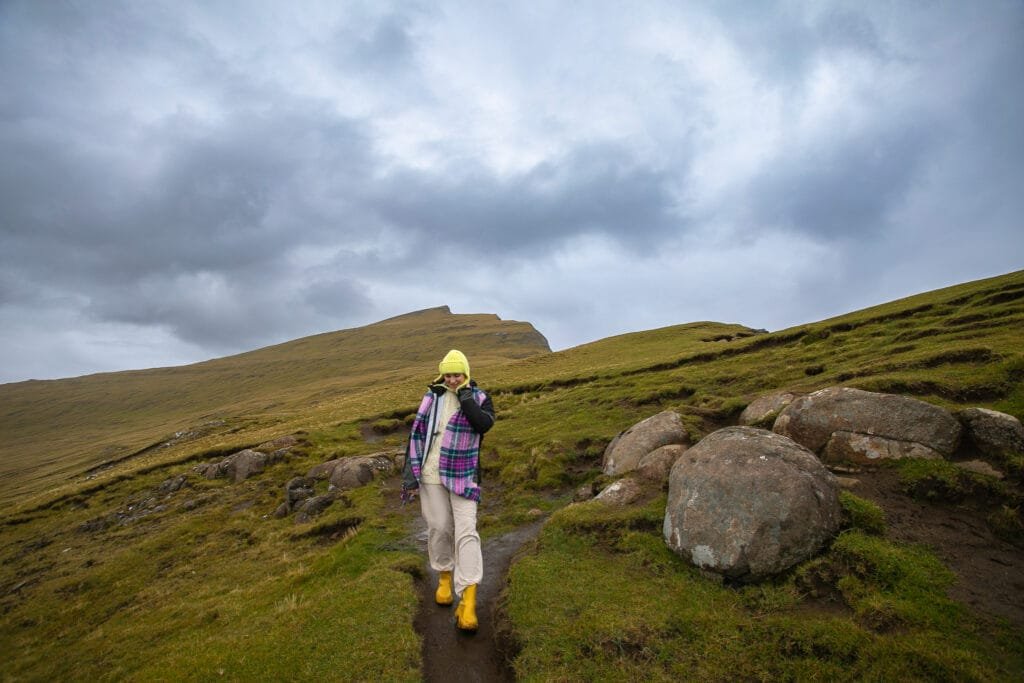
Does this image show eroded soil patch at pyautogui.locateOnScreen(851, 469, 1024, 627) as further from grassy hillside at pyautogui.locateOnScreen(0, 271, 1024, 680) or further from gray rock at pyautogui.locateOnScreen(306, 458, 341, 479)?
gray rock at pyautogui.locateOnScreen(306, 458, 341, 479)

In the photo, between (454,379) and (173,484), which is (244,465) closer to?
(173,484)

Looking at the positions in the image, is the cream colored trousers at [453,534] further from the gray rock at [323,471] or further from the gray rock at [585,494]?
the gray rock at [323,471]

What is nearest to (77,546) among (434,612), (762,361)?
(434,612)

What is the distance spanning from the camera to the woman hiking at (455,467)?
10.2 m

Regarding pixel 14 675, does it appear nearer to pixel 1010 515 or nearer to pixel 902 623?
pixel 902 623

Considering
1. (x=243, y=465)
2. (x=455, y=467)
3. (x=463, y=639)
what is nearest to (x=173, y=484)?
(x=243, y=465)

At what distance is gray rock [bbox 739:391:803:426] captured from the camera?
62.2ft

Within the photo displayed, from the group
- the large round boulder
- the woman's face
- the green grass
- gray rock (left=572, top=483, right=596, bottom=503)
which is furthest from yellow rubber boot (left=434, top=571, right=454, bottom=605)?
gray rock (left=572, top=483, right=596, bottom=503)

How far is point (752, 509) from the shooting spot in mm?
10273

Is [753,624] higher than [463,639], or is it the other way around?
[753,624]

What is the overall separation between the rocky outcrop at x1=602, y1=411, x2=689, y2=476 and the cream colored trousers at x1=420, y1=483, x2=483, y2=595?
8339 millimetres

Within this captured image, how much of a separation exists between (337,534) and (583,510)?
11156 millimetres

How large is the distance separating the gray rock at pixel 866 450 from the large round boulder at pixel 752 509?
290 cm

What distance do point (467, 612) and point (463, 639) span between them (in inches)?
23.2
